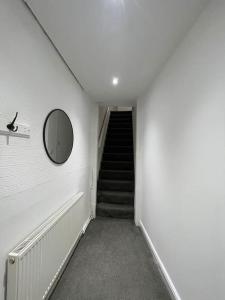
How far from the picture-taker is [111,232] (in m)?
2.75

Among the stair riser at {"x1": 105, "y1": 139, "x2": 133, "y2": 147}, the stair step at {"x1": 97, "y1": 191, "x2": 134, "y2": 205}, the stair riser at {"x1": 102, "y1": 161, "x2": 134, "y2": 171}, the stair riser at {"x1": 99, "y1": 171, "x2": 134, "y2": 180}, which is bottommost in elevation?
the stair step at {"x1": 97, "y1": 191, "x2": 134, "y2": 205}

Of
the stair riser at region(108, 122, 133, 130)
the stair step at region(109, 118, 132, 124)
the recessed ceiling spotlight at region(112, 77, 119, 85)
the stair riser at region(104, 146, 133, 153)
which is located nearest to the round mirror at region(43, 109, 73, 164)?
the recessed ceiling spotlight at region(112, 77, 119, 85)

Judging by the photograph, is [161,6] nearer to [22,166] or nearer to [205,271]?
[22,166]

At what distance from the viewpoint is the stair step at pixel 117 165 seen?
438 centimetres

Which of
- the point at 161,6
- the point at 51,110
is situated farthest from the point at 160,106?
the point at 51,110

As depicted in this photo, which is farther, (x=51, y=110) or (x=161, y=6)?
(x=51, y=110)

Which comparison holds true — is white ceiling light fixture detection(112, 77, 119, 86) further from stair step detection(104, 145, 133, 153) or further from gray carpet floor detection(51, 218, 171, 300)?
stair step detection(104, 145, 133, 153)

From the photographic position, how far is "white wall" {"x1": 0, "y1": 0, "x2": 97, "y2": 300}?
99 cm

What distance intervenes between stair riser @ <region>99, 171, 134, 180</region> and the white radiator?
88.4 inches

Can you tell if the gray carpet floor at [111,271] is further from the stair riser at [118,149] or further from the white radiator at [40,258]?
the stair riser at [118,149]

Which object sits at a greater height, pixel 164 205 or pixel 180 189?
pixel 180 189

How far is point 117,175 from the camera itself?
413cm

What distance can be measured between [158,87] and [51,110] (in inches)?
52.4

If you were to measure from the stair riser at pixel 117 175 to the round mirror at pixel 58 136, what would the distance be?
2181 mm
